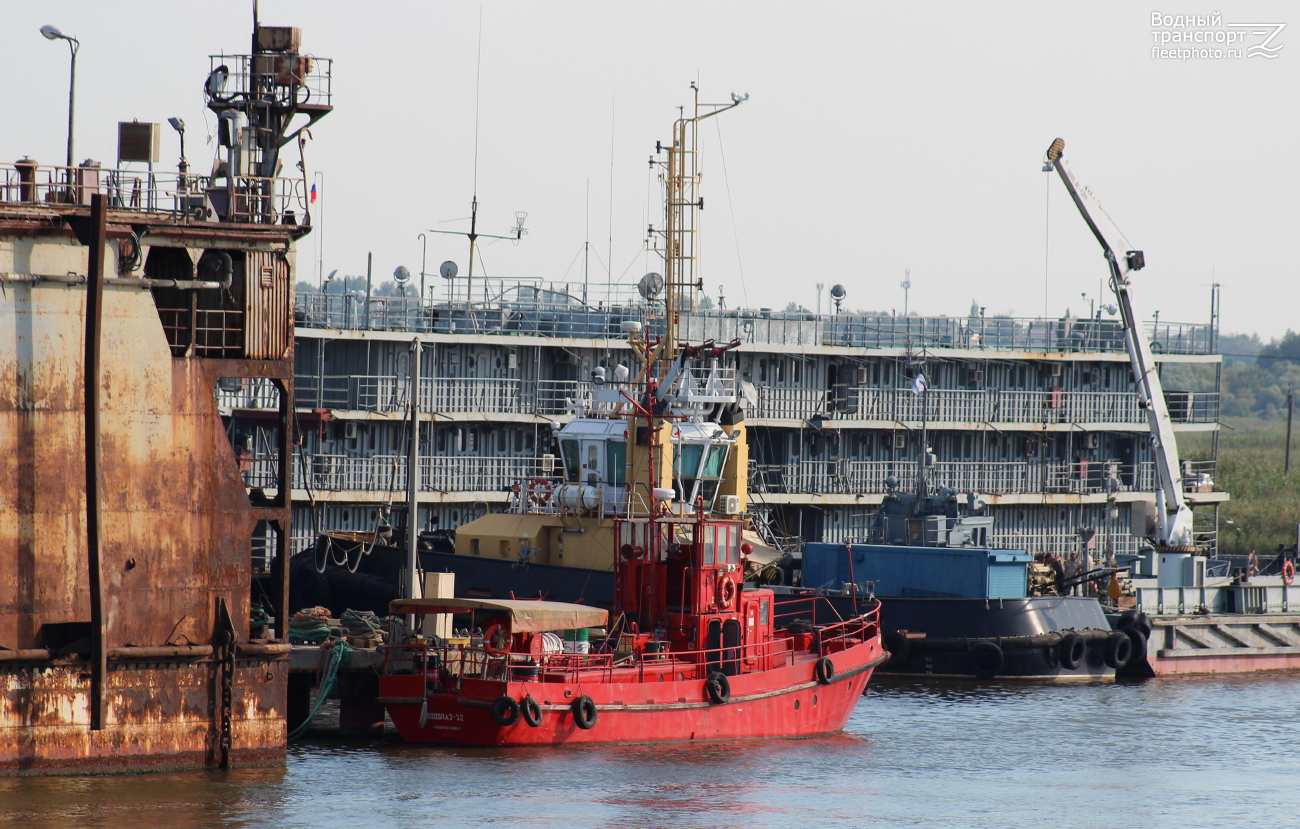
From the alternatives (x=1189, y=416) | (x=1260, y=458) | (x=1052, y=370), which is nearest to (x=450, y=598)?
(x=1052, y=370)

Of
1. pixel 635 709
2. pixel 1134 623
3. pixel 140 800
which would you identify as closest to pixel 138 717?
pixel 140 800

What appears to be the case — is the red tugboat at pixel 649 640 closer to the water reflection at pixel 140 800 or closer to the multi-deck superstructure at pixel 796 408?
the water reflection at pixel 140 800

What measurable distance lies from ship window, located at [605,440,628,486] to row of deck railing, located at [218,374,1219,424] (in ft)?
23.7

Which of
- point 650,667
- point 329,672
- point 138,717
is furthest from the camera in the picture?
point 650,667

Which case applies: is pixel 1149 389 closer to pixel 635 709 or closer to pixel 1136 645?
pixel 1136 645

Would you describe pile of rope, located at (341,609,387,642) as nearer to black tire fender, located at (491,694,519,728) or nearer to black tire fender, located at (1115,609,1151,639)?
black tire fender, located at (491,694,519,728)

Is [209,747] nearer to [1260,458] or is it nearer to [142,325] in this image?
[142,325]

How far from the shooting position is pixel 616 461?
116 feet

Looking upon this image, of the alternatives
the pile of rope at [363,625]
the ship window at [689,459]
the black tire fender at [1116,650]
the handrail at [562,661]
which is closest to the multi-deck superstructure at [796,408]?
the ship window at [689,459]

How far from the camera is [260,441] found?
153 feet

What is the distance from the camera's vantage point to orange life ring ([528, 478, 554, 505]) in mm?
35969

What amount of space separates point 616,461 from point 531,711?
10370 mm

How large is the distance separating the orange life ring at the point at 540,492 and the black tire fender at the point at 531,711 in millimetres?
10530

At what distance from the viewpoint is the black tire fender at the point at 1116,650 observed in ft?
124
